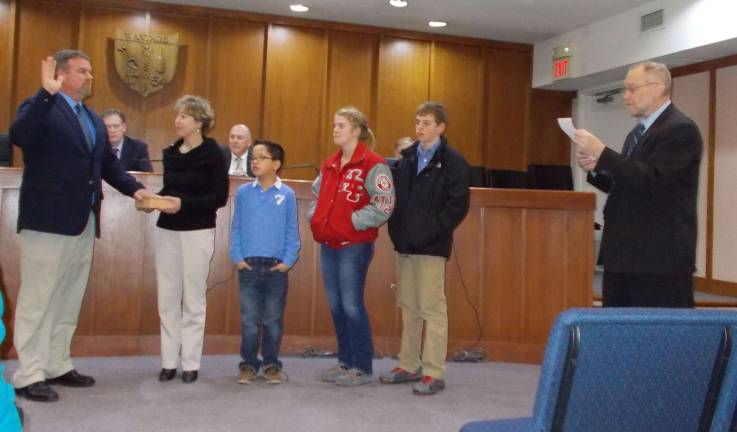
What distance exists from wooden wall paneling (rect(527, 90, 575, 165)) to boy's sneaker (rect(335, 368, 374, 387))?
727 cm

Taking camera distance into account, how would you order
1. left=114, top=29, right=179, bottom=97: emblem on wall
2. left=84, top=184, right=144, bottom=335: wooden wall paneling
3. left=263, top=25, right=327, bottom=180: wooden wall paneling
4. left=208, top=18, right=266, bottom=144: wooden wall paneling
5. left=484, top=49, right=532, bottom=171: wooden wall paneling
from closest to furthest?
left=84, top=184, right=144, bottom=335: wooden wall paneling < left=114, top=29, right=179, bottom=97: emblem on wall < left=208, top=18, right=266, bottom=144: wooden wall paneling < left=263, top=25, right=327, bottom=180: wooden wall paneling < left=484, top=49, right=532, bottom=171: wooden wall paneling

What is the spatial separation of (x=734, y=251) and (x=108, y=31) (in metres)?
8.04

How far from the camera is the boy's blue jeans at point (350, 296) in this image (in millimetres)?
3740

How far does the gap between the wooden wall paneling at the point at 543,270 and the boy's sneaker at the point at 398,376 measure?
1.07 metres

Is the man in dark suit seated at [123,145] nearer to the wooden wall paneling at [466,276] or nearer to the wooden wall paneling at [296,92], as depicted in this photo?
the wooden wall paneling at [466,276]

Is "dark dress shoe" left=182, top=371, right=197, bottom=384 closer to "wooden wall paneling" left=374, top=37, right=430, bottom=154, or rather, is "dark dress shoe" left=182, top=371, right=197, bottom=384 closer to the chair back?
the chair back

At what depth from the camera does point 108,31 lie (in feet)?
28.1

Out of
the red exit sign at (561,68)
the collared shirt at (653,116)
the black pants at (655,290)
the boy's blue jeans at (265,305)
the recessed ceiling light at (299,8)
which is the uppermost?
the recessed ceiling light at (299,8)

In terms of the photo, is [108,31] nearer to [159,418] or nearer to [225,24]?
[225,24]

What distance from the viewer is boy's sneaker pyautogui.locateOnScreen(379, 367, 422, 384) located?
390cm

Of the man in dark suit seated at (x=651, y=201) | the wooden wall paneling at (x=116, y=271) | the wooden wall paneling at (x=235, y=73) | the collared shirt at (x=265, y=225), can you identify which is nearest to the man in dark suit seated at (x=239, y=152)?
the wooden wall paneling at (x=116, y=271)

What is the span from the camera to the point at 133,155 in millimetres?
5301

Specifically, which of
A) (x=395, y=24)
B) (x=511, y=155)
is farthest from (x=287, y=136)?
(x=511, y=155)

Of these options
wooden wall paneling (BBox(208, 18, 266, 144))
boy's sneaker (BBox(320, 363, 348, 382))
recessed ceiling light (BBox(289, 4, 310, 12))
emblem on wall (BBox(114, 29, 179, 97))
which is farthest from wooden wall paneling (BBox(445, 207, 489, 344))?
emblem on wall (BBox(114, 29, 179, 97))
